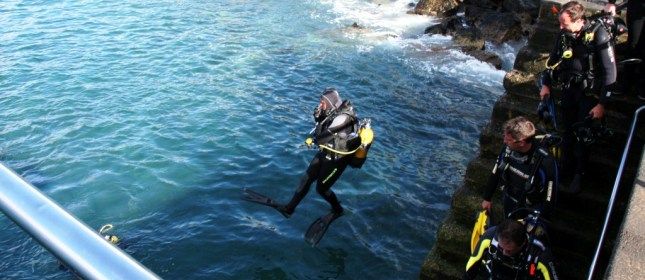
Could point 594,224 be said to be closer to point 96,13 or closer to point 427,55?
point 427,55

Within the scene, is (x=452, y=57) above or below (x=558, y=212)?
below

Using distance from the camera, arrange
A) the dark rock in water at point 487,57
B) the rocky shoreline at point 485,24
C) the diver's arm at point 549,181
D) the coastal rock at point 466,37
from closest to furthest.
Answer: the diver's arm at point 549,181 < the dark rock in water at point 487,57 < the coastal rock at point 466,37 < the rocky shoreline at point 485,24

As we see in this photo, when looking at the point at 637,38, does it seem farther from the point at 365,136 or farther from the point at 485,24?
the point at 485,24

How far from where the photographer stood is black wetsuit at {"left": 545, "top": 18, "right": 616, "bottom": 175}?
19.1 ft

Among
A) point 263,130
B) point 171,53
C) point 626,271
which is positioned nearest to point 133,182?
point 263,130

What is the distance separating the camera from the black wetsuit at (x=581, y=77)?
582 centimetres

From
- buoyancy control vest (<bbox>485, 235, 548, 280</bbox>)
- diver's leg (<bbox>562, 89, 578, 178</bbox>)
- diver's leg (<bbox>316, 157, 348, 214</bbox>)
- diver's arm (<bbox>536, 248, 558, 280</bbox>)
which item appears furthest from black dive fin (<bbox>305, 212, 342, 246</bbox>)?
diver's arm (<bbox>536, 248, 558, 280</bbox>)

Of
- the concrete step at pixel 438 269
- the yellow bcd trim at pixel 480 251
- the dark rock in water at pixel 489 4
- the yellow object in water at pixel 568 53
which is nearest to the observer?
the yellow bcd trim at pixel 480 251

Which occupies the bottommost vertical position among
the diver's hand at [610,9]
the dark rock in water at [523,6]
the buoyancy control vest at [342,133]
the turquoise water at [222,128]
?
the turquoise water at [222,128]

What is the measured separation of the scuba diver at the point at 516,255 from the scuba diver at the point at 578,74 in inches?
68.9

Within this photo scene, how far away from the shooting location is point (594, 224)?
6.22 meters

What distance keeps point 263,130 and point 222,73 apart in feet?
11.8

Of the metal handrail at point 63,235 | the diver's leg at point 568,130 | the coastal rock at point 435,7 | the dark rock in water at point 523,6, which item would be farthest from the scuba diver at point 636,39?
the coastal rock at point 435,7

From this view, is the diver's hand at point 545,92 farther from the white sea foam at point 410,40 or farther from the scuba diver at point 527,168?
the white sea foam at point 410,40
